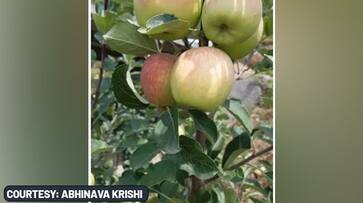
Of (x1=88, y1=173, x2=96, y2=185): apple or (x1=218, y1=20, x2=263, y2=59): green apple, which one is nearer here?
(x1=218, y1=20, x2=263, y2=59): green apple

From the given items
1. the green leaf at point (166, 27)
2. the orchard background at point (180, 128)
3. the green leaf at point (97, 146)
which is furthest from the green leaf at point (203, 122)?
the green leaf at point (97, 146)

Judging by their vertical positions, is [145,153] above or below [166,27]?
below

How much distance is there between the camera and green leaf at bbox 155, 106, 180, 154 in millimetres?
555

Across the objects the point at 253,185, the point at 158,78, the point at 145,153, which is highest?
the point at 158,78

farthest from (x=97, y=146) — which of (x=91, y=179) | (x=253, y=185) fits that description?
(x=253, y=185)

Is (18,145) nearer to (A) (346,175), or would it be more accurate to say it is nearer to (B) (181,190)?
(B) (181,190)

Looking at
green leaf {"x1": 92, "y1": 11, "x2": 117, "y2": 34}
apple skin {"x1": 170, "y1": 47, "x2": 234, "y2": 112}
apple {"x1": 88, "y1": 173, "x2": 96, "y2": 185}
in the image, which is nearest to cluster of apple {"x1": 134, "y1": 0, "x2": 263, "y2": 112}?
apple skin {"x1": 170, "y1": 47, "x2": 234, "y2": 112}

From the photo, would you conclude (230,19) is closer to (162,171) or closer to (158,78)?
(158,78)

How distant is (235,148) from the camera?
28.5 inches

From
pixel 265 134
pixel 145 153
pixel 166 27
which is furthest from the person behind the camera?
pixel 265 134

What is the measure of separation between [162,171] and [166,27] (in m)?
0.22

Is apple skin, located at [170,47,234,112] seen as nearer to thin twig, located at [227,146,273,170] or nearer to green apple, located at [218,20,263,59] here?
green apple, located at [218,20,263,59]

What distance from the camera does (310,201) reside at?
0.74 metres

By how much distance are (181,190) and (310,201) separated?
211 mm
